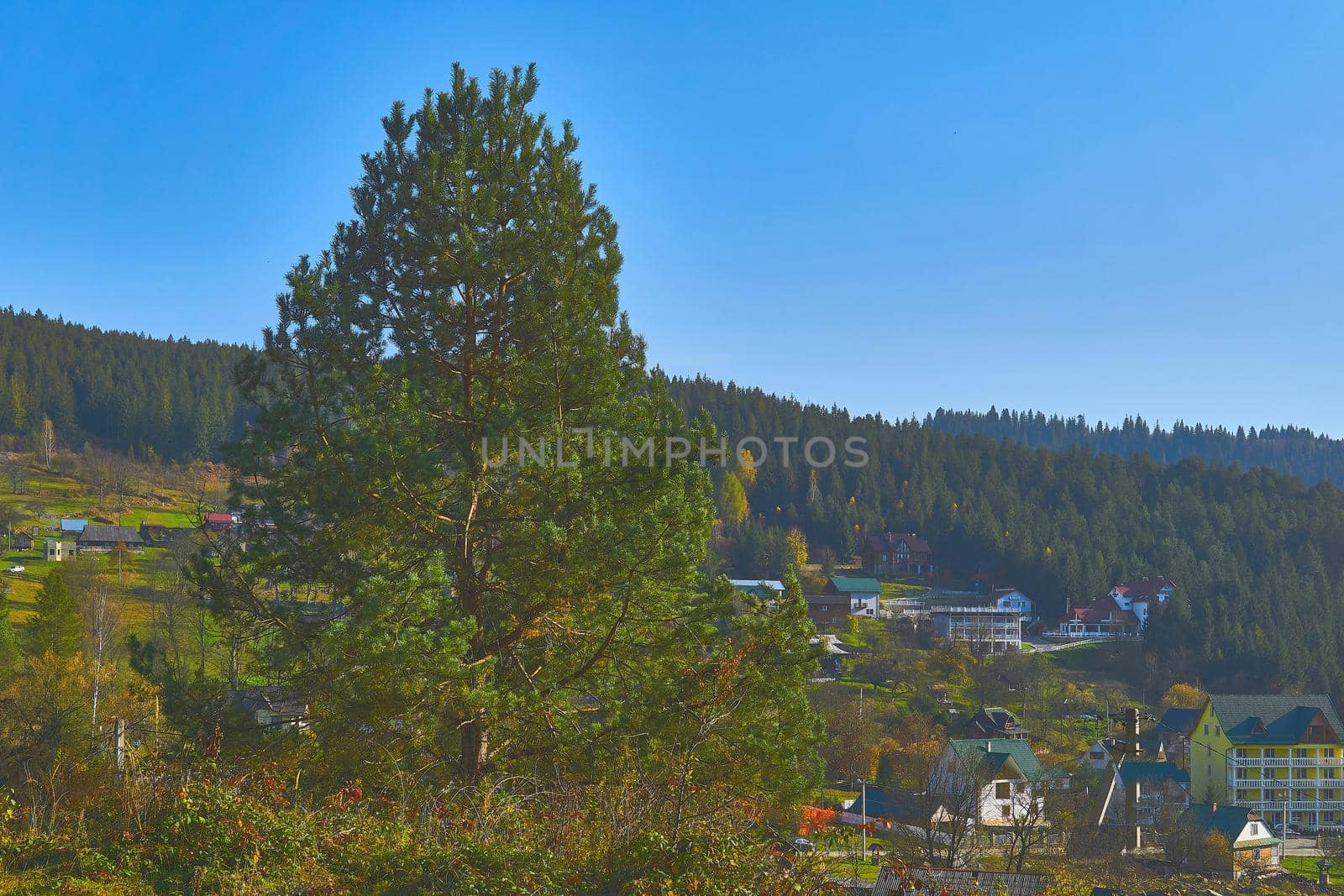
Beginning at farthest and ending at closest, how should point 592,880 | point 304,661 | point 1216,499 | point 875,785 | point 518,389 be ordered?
point 1216,499
point 875,785
point 518,389
point 304,661
point 592,880

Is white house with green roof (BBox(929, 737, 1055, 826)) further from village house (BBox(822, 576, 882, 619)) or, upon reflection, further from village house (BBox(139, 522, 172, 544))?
village house (BBox(139, 522, 172, 544))

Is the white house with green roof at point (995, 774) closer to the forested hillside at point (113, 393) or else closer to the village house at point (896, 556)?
the village house at point (896, 556)

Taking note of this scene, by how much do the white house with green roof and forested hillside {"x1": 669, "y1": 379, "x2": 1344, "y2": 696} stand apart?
36335 millimetres

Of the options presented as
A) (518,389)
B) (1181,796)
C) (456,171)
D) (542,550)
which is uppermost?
(456,171)

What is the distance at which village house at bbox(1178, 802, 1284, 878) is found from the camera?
3231 centimetres

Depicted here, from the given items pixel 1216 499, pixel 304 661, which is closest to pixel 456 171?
pixel 304 661

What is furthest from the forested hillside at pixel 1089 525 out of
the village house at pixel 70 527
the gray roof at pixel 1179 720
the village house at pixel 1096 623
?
the village house at pixel 70 527

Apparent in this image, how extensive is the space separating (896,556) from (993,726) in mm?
52627

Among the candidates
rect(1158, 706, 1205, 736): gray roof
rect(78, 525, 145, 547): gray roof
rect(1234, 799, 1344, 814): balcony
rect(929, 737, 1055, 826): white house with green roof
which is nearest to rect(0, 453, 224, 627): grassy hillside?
rect(78, 525, 145, 547): gray roof

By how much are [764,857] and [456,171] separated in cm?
692

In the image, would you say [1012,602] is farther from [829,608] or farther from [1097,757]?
[1097,757]

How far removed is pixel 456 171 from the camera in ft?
33.7

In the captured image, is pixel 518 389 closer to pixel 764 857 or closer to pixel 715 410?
pixel 764 857

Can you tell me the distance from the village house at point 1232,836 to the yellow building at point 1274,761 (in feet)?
34.2
